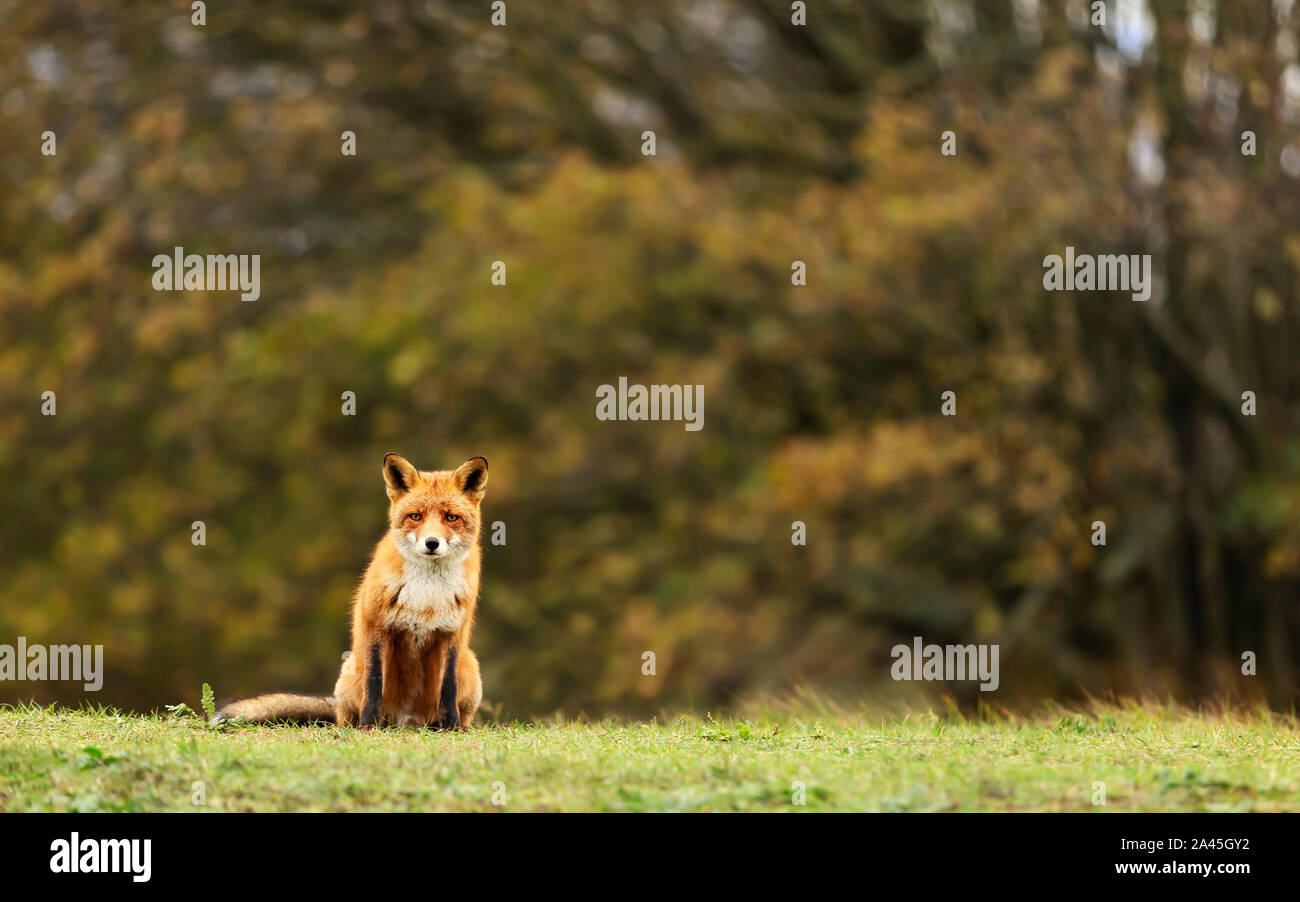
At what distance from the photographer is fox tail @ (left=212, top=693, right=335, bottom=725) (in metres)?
7.02

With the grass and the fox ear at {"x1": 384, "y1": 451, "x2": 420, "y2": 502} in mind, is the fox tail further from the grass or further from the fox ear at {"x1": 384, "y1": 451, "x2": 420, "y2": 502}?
→ the fox ear at {"x1": 384, "y1": 451, "x2": 420, "y2": 502}

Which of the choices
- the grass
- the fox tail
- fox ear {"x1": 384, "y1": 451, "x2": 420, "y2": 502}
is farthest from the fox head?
the fox tail

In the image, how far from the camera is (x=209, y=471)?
17.1 metres

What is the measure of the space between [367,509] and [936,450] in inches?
235

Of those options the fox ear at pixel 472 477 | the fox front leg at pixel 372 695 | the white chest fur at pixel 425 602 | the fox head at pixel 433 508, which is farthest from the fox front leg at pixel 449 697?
the fox ear at pixel 472 477

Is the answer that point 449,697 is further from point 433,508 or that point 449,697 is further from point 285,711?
point 285,711

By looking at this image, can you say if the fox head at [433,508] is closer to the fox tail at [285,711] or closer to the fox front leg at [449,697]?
the fox front leg at [449,697]

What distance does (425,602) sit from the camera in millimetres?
6379

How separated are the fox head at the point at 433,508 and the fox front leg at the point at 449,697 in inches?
17.2

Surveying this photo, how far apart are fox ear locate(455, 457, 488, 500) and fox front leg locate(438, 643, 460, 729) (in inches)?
25.5

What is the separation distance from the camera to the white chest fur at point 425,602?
6383mm

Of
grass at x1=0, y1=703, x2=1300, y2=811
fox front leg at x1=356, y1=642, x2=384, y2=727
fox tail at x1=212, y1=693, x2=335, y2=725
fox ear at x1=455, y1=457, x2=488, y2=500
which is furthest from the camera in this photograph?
fox tail at x1=212, y1=693, x2=335, y2=725

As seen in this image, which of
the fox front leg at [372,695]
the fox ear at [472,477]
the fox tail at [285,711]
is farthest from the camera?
the fox tail at [285,711]
